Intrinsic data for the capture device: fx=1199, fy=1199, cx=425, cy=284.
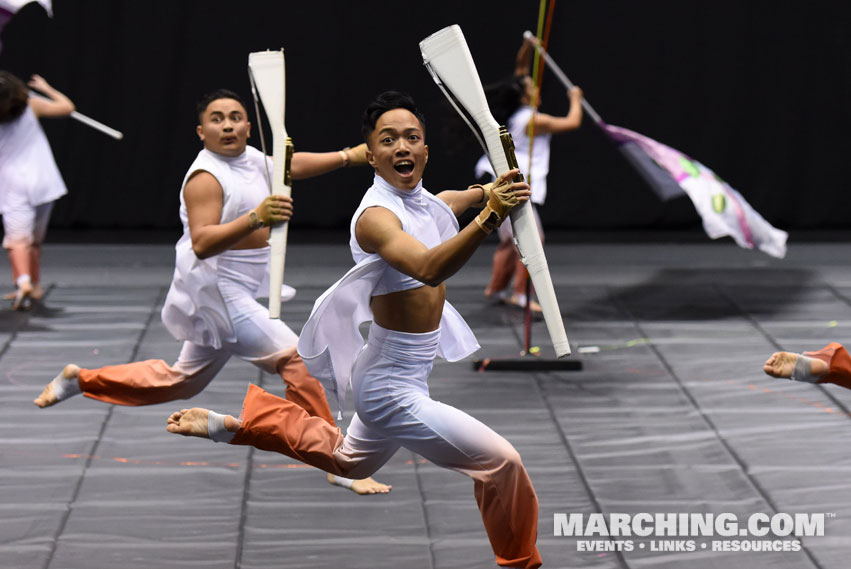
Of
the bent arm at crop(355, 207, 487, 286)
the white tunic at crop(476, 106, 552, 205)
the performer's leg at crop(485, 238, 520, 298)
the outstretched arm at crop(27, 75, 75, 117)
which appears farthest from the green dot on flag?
the bent arm at crop(355, 207, 487, 286)

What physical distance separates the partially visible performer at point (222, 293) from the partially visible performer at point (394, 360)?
1.37 ft

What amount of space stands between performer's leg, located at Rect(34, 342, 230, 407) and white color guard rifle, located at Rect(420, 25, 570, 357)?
59.5 inches

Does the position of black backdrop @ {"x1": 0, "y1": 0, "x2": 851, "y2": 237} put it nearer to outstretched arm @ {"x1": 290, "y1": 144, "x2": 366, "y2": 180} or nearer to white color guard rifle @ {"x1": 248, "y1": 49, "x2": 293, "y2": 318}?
outstretched arm @ {"x1": 290, "y1": 144, "x2": 366, "y2": 180}

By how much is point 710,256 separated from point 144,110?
4.14 metres

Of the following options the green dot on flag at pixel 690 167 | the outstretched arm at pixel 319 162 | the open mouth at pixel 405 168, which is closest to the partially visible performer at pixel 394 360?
the open mouth at pixel 405 168

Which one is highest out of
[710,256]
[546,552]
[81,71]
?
[81,71]

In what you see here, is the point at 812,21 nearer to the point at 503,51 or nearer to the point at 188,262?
the point at 503,51

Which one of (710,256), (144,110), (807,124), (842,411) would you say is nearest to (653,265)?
(710,256)

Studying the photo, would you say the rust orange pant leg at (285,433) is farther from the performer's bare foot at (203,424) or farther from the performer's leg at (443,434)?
the performer's leg at (443,434)

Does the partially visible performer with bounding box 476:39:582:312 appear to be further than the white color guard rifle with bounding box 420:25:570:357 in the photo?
Yes

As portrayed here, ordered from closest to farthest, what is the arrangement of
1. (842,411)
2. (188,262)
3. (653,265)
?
(188,262)
(842,411)
(653,265)

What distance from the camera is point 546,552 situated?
3.69 metres

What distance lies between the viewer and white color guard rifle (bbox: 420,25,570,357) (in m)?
2.88

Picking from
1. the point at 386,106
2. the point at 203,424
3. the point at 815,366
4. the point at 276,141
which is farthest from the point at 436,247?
the point at 815,366
